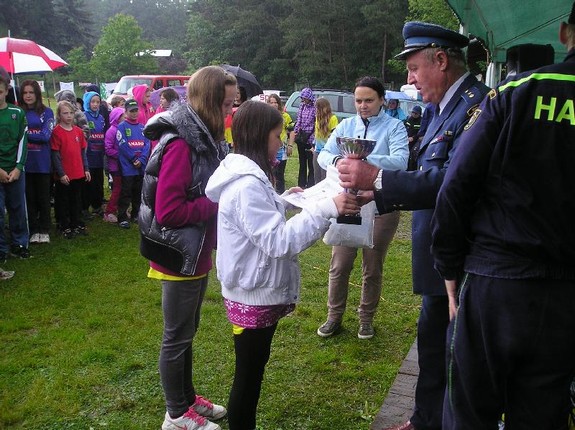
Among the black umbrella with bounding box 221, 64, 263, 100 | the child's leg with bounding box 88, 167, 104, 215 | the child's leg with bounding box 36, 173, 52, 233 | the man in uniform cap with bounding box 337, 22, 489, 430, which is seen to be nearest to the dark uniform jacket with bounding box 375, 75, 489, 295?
the man in uniform cap with bounding box 337, 22, 489, 430

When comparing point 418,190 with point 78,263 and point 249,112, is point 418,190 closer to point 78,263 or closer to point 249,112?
point 249,112

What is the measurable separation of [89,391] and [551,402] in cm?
Result: 304

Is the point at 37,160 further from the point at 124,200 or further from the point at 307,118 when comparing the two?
the point at 307,118

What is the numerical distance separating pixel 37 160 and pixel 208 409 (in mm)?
4763

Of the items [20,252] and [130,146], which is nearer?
[20,252]

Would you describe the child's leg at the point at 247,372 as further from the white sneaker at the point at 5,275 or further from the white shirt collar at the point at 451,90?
the white sneaker at the point at 5,275

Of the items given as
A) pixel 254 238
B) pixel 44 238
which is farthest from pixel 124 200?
pixel 254 238

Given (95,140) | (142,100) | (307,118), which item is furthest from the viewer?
(307,118)

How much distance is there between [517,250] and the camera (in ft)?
5.52

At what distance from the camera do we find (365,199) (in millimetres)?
2387

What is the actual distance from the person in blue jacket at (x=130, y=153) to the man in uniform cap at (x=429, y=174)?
19.1 feet

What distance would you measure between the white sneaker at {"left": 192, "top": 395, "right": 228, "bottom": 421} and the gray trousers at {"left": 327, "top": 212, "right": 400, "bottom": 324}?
4.85 feet

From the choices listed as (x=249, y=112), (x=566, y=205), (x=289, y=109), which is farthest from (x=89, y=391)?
(x=289, y=109)

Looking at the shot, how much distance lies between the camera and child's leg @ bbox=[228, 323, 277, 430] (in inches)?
98.6
